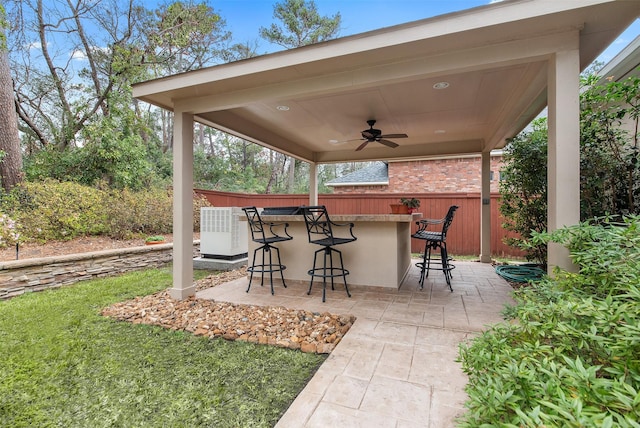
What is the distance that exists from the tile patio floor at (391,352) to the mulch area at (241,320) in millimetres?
174

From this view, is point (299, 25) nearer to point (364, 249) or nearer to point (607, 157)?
point (364, 249)

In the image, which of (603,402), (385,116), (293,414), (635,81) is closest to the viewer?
(603,402)

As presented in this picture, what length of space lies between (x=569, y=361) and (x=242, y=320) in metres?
2.52

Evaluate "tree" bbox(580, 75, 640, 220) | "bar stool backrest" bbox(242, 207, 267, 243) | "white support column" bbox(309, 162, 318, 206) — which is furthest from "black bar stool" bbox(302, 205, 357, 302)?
"white support column" bbox(309, 162, 318, 206)

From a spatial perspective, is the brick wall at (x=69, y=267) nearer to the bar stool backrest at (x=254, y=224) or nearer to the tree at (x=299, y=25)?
the bar stool backrest at (x=254, y=224)

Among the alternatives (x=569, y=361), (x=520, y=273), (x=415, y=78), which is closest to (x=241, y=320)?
(x=569, y=361)

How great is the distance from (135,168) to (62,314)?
626 centimetres

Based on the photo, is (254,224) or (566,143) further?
(254,224)

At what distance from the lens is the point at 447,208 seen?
7371 millimetres

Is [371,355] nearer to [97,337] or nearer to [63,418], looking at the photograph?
[63,418]

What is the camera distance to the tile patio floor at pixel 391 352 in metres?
1.49

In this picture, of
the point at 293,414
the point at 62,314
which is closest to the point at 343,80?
the point at 293,414

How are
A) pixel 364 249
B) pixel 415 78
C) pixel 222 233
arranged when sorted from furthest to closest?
1. pixel 222 233
2. pixel 364 249
3. pixel 415 78

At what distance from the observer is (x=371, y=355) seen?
208 cm
